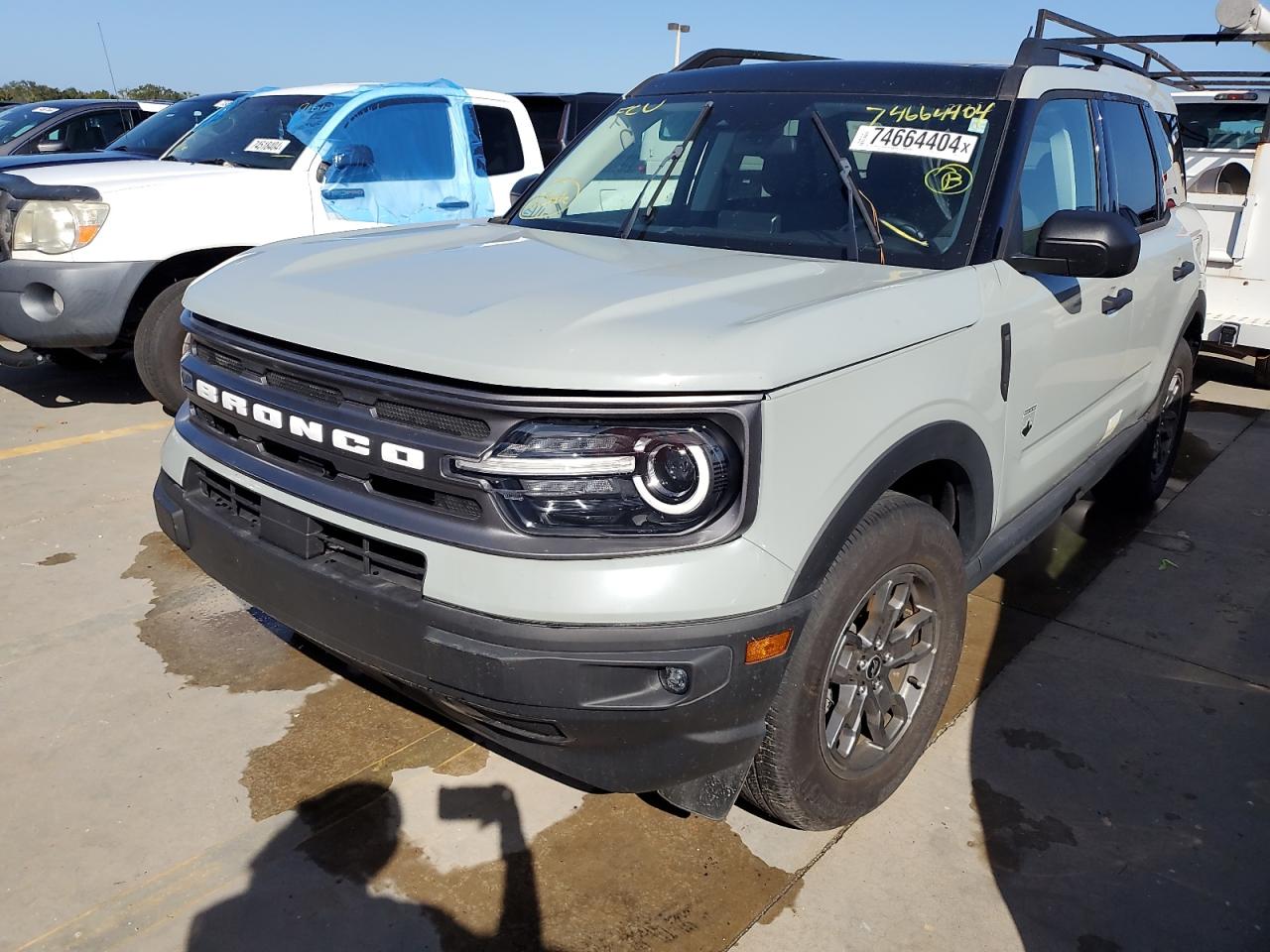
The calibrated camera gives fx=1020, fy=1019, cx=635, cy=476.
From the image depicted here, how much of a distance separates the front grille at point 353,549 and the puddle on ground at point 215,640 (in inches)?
36.6

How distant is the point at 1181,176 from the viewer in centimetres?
488

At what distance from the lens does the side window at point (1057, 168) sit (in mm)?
3049

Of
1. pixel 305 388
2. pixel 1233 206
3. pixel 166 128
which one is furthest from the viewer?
pixel 166 128

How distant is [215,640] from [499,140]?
4759mm

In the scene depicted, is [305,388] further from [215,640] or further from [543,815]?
[215,640]

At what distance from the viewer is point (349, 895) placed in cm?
243

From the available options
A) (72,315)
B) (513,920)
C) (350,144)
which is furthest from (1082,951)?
(350,144)

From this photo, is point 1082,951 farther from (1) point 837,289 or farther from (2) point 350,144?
(2) point 350,144

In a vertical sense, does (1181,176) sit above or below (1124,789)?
above

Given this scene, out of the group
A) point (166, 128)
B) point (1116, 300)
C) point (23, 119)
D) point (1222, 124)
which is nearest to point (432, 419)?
point (1116, 300)

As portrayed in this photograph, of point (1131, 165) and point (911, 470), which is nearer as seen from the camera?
point (911, 470)

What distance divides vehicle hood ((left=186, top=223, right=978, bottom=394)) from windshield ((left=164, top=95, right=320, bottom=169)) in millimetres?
3662

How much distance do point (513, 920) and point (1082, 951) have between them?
1311mm

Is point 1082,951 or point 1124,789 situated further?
point 1124,789
